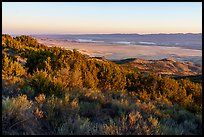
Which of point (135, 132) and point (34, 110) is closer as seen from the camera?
point (135, 132)

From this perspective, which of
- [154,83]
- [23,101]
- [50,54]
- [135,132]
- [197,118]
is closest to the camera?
[135,132]

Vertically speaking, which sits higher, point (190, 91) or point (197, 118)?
point (197, 118)

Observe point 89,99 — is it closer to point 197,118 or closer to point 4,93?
point 4,93

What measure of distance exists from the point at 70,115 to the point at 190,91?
10.5 m

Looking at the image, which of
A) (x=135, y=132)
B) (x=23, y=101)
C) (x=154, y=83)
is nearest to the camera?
(x=135, y=132)

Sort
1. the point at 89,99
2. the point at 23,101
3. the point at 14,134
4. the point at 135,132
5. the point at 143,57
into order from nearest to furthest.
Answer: the point at 14,134, the point at 135,132, the point at 23,101, the point at 89,99, the point at 143,57

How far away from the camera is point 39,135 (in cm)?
528

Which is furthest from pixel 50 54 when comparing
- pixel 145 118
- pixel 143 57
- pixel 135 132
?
pixel 143 57

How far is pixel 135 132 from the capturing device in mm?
5680

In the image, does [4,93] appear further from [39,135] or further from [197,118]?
[197,118]

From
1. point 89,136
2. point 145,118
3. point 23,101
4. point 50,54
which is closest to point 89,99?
point 145,118

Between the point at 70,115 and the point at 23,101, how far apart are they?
99 centimetres

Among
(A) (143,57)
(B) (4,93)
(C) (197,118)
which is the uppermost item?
(B) (4,93)

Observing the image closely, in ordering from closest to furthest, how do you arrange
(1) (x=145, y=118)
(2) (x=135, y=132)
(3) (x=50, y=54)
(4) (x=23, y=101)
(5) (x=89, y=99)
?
(2) (x=135, y=132), (4) (x=23, y=101), (1) (x=145, y=118), (5) (x=89, y=99), (3) (x=50, y=54)
